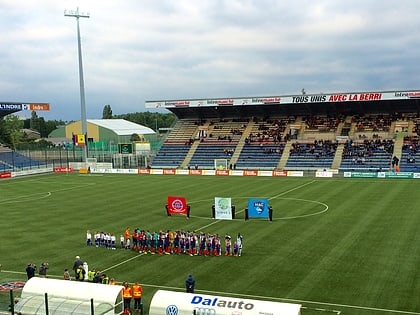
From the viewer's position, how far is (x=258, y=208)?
35.9 m

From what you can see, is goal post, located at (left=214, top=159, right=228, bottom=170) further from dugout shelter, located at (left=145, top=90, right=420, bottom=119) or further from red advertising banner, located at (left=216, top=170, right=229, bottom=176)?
dugout shelter, located at (left=145, top=90, right=420, bottom=119)

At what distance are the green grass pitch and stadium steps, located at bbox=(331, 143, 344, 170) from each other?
1479cm

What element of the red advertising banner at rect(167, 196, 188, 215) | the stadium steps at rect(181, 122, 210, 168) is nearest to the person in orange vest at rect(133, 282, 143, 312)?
the red advertising banner at rect(167, 196, 188, 215)

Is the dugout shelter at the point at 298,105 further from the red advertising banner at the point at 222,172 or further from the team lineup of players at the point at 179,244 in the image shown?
the team lineup of players at the point at 179,244

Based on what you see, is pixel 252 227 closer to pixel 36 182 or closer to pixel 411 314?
pixel 411 314

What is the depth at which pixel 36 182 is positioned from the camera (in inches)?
2584

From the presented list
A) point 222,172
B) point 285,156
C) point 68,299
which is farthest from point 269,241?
point 285,156

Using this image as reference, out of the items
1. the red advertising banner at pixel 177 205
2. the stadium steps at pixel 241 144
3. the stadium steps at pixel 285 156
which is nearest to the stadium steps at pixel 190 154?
the stadium steps at pixel 241 144

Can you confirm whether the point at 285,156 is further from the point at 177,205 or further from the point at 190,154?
Result: the point at 177,205

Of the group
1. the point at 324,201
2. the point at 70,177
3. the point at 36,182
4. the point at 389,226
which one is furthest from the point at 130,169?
the point at 389,226

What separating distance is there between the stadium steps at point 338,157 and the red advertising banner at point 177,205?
37.5 metres

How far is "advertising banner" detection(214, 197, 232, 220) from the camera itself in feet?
118

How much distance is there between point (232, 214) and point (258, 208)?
189cm

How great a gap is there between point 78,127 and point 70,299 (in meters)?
116
